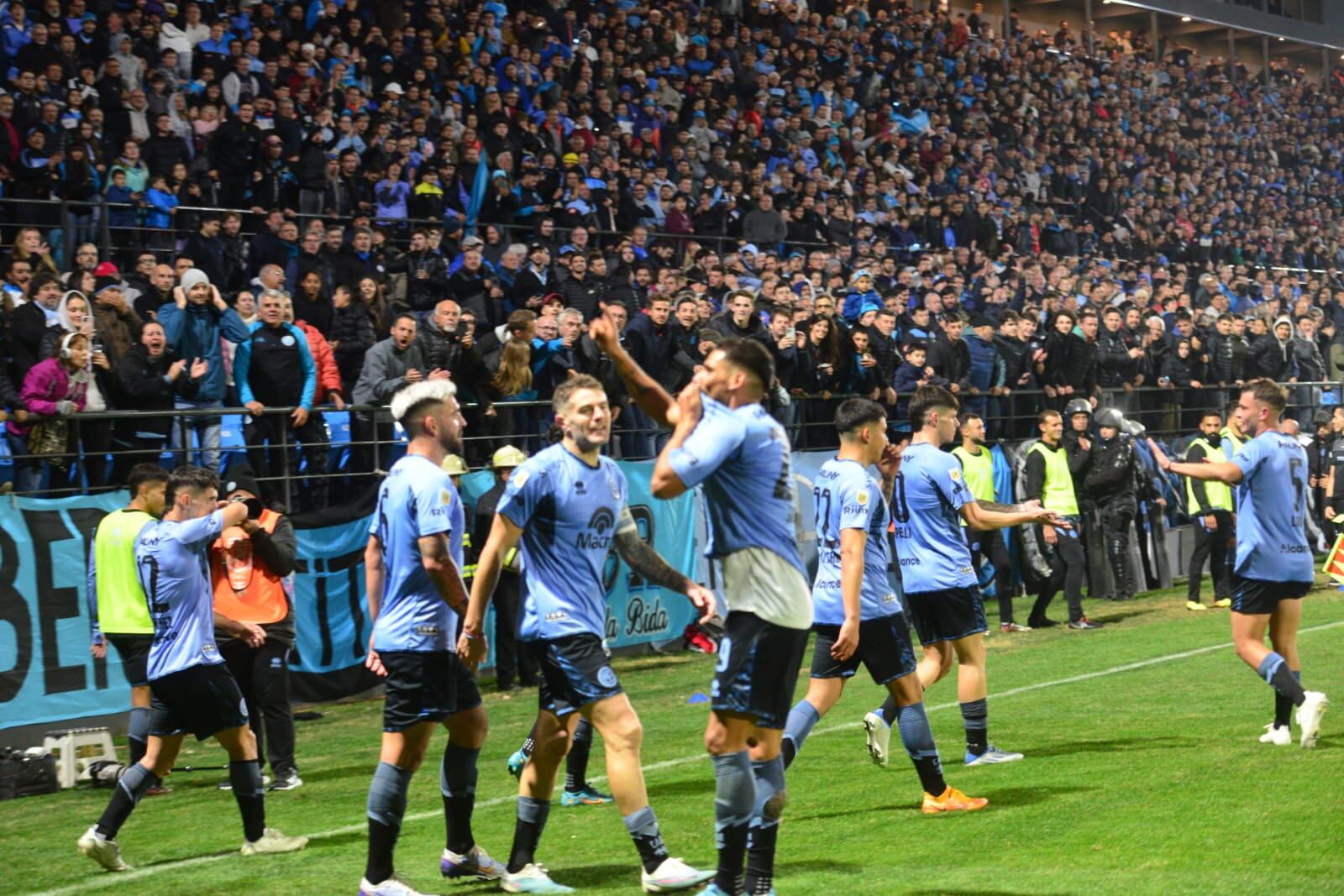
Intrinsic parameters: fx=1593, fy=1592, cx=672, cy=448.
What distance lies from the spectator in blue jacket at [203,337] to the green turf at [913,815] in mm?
2858

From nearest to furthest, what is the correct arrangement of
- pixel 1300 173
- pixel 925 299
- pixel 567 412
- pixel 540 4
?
pixel 567 412 → pixel 925 299 → pixel 540 4 → pixel 1300 173

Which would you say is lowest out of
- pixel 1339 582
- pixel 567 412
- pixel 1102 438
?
pixel 1339 582

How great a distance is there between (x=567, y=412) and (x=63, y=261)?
10.5 meters

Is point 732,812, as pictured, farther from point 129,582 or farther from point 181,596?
point 129,582

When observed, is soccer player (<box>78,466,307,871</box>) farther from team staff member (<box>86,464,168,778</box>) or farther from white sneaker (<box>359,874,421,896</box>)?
team staff member (<box>86,464,168,778</box>)

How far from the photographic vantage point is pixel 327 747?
12164mm

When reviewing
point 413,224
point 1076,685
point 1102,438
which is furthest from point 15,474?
point 1102,438

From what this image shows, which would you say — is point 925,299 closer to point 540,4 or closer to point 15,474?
point 540,4

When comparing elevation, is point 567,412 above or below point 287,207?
below

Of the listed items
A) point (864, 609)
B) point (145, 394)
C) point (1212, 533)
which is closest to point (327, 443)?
point (145, 394)

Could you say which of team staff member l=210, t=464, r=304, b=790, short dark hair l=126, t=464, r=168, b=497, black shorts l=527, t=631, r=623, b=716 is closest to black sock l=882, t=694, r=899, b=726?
black shorts l=527, t=631, r=623, b=716

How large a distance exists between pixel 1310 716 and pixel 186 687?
670 cm

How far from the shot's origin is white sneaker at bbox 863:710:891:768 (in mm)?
9852

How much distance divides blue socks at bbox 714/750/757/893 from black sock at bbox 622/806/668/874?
1.74 feet
